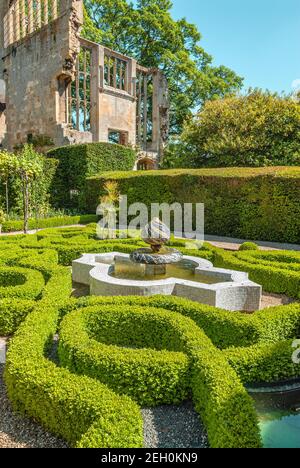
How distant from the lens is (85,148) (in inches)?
755

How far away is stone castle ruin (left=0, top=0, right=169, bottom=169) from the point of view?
855 inches

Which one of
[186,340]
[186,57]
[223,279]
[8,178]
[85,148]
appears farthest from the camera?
[186,57]

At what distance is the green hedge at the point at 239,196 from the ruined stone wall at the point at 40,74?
351 inches

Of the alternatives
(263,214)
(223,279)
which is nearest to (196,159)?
(263,214)

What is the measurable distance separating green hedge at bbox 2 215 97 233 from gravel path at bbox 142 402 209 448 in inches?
465

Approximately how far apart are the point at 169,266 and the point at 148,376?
4.22m

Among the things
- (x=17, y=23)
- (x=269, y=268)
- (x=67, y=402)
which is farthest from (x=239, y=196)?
(x=17, y=23)

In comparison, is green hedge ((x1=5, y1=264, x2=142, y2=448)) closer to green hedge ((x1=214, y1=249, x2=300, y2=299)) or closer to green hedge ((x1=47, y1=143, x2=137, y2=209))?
green hedge ((x1=214, y1=249, x2=300, y2=299))

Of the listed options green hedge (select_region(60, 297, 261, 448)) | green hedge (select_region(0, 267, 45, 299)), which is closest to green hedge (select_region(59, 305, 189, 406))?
green hedge (select_region(60, 297, 261, 448))

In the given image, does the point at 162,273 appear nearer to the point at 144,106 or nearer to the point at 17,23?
the point at 144,106

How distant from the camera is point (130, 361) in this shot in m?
3.41

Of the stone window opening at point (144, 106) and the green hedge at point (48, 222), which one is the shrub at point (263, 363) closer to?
the green hedge at point (48, 222)

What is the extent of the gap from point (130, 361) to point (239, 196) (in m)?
10.9

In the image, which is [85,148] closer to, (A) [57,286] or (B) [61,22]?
(B) [61,22]
